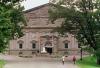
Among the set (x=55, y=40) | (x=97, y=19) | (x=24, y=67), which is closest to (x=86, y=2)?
(x=97, y=19)

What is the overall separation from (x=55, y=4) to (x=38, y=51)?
40966 mm

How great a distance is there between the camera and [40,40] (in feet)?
381

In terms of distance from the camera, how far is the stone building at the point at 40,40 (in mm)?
114250

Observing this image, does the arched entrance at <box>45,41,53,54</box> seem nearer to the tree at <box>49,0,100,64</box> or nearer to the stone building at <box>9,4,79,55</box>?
the stone building at <box>9,4,79,55</box>

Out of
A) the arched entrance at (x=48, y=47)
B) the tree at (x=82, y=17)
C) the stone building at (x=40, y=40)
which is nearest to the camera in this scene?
the tree at (x=82, y=17)

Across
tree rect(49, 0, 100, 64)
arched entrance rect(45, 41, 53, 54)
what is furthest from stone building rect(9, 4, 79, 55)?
tree rect(49, 0, 100, 64)

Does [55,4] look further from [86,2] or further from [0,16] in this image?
[0,16]

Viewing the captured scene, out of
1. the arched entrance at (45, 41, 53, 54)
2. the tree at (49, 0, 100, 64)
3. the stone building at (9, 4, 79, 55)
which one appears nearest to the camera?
the tree at (49, 0, 100, 64)

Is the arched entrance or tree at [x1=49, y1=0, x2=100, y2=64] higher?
tree at [x1=49, y1=0, x2=100, y2=64]

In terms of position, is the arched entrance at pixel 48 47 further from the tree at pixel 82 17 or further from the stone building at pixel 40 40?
the tree at pixel 82 17

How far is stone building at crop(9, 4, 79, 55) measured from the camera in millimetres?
114250

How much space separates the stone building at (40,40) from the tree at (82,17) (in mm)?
39261

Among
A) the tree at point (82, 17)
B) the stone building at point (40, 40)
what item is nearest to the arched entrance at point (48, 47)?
the stone building at point (40, 40)

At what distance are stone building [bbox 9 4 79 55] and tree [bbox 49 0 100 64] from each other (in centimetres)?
3926
